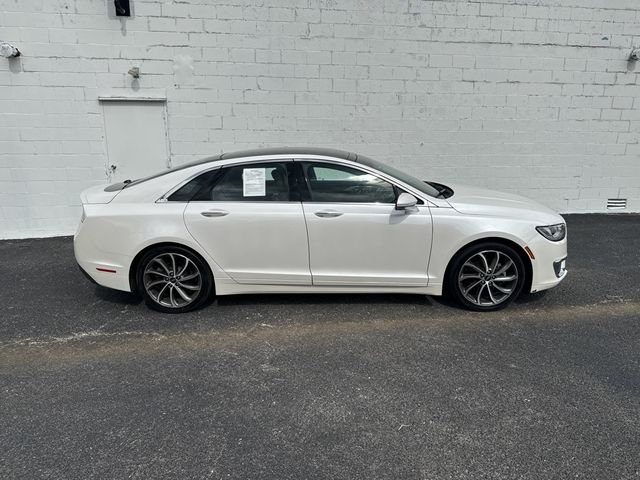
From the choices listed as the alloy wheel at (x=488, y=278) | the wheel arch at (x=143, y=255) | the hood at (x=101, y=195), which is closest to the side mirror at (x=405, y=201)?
the alloy wheel at (x=488, y=278)

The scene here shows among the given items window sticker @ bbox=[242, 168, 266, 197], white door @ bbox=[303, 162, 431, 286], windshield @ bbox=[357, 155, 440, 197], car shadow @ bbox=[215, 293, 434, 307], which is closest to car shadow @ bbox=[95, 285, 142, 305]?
car shadow @ bbox=[215, 293, 434, 307]

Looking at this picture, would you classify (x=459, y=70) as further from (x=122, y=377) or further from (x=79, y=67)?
(x=122, y=377)

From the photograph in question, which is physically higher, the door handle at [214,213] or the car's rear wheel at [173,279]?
the door handle at [214,213]

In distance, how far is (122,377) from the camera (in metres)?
3.24

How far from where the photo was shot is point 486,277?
420 cm

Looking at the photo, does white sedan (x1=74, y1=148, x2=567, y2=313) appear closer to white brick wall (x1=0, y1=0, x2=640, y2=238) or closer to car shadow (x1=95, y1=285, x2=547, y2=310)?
car shadow (x1=95, y1=285, x2=547, y2=310)

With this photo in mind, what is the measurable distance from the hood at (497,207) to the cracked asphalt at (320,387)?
2.98 ft

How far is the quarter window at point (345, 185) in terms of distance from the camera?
13.6 ft

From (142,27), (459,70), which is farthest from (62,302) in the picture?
(459,70)

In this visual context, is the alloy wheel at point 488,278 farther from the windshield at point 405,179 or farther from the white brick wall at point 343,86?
the white brick wall at point 343,86

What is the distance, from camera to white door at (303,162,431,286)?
13.3 feet

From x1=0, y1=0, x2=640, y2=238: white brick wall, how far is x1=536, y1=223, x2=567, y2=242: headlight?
12.6 feet

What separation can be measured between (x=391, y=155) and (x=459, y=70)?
1831 millimetres

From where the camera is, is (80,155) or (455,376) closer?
(455,376)
